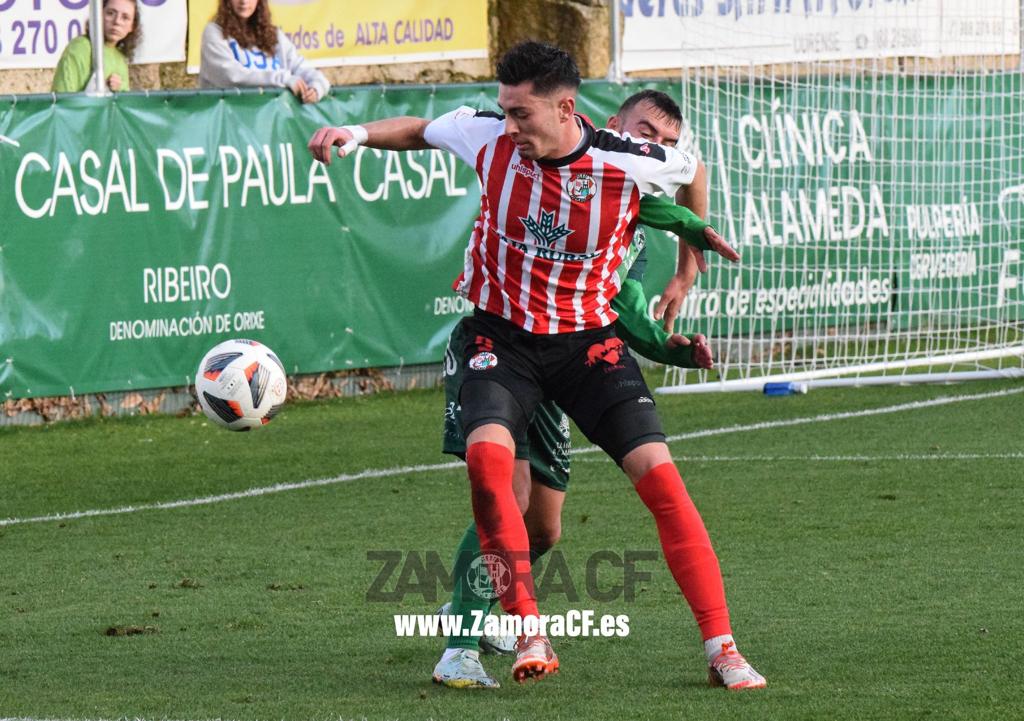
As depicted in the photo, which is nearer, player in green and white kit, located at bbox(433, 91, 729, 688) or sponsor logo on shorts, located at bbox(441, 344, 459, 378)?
player in green and white kit, located at bbox(433, 91, 729, 688)

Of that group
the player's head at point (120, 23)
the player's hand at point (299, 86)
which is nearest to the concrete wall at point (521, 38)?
the player's hand at point (299, 86)

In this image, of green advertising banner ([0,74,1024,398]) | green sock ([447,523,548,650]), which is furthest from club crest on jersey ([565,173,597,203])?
green advertising banner ([0,74,1024,398])

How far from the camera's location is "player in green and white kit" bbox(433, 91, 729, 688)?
5859mm

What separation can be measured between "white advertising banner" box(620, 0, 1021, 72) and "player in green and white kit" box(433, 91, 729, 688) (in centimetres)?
914

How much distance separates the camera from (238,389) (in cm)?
785

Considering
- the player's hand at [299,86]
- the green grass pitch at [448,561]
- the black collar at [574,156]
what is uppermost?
the player's hand at [299,86]

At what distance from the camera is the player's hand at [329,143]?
584 centimetres

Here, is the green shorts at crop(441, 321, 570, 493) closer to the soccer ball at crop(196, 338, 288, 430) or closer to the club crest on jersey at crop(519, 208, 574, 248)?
the club crest on jersey at crop(519, 208, 574, 248)

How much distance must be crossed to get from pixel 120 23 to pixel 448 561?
6480mm

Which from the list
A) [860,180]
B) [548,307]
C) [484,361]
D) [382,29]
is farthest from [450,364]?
[860,180]

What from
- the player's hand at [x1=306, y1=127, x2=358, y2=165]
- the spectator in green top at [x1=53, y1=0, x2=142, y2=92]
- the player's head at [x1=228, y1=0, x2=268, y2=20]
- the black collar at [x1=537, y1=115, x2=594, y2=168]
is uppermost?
the player's head at [x1=228, y1=0, x2=268, y2=20]

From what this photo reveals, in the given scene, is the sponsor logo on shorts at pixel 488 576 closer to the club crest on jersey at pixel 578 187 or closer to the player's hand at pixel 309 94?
the club crest on jersey at pixel 578 187

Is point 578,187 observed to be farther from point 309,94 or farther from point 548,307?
point 309,94

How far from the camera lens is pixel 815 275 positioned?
15.5 m
